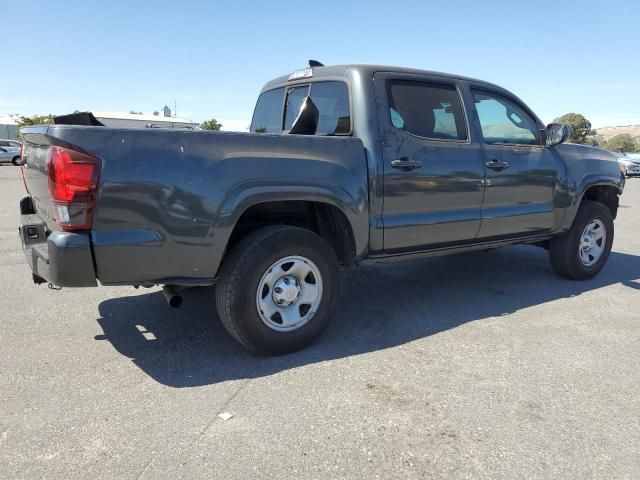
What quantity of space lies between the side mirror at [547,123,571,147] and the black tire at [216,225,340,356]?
2753 millimetres

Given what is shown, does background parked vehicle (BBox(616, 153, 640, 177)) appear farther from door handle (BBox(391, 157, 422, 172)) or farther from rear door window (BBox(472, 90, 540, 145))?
door handle (BBox(391, 157, 422, 172))

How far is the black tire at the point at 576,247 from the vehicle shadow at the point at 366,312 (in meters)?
0.12

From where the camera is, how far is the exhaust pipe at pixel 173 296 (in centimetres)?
321

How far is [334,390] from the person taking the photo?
2912mm

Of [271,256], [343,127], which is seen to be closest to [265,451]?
[271,256]

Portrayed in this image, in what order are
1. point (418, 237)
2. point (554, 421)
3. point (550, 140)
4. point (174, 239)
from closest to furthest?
1. point (554, 421)
2. point (174, 239)
3. point (418, 237)
4. point (550, 140)

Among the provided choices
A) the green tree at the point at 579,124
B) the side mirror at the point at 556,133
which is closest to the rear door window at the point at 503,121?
the side mirror at the point at 556,133

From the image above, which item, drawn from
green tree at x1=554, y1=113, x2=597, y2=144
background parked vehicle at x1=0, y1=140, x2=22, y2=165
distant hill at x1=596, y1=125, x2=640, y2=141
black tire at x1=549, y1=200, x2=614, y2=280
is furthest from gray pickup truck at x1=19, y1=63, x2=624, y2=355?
distant hill at x1=596, y1=125, x2=640, y2=141

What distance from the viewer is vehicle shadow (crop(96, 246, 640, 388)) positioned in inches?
129

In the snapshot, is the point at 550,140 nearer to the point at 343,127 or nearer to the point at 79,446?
the point at 343,127

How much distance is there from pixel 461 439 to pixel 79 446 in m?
1.83

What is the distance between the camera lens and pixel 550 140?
4.81m

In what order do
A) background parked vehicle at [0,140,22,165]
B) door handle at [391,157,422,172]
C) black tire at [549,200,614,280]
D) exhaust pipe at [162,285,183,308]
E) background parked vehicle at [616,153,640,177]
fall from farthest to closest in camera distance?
background parked vehicle at [0,140,22,165] < background parked vehicle at [616,153,640,177] < black tire at [549,200,614,280] < door handle at [391,157,422,172] < exhaust pipe at [162,285,183,308]

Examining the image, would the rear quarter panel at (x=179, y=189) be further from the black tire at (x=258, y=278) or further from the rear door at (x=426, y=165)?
the rear door at (x=426, y=165)
